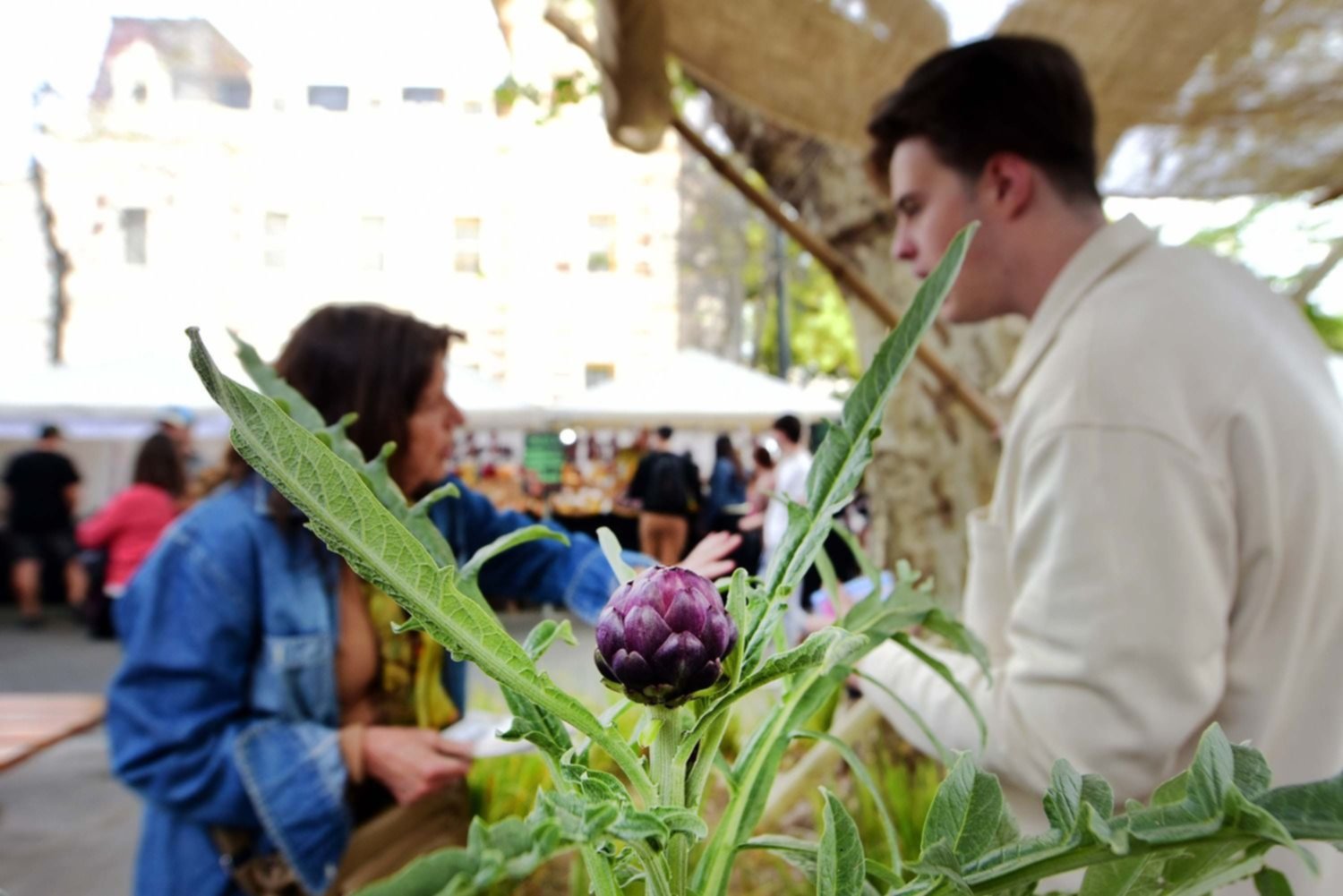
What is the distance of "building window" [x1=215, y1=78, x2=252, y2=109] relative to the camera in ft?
12.7

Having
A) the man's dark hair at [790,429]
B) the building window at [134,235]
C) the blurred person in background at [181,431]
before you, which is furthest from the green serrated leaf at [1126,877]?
the building window at [134,235]

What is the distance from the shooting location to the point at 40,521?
6.21 m

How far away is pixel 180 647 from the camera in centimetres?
117

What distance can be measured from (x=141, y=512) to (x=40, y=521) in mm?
2220

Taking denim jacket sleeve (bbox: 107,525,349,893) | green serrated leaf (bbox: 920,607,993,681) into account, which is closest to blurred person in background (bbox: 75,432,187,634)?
denim jacket sleeve (bbox: 107,525,349,893)

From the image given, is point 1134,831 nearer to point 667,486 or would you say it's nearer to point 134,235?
point 667,486

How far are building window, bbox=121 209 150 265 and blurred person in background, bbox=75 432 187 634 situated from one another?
5515 millimetres

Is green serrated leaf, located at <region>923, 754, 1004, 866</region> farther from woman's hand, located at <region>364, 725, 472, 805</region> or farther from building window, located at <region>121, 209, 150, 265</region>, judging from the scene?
building window, located at <region>121, 209, 150, 265</region>

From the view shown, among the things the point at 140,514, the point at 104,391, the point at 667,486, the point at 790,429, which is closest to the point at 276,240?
the point at 104,391

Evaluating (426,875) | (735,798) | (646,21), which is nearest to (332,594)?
(646,21)

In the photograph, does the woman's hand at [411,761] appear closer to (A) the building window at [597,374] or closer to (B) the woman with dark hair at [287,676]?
(B) the woman with dark hair at [287,676]

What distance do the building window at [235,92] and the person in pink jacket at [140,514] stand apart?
1.86 metres

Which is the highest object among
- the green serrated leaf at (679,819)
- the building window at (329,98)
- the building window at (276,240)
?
the building window at (329,98)

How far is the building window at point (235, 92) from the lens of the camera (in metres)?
3.88
